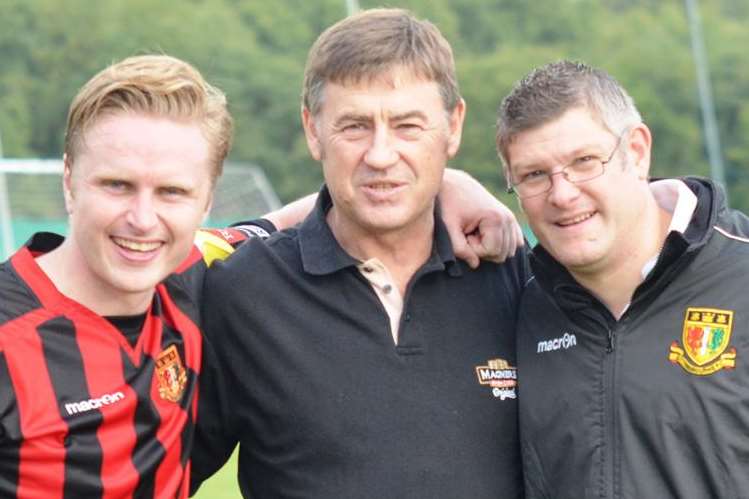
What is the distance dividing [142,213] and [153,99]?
1.00 feet

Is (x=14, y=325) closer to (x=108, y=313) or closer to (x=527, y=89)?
(x=108, y=313)

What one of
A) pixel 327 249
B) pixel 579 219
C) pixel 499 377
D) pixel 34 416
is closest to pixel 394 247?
pixel 327 249

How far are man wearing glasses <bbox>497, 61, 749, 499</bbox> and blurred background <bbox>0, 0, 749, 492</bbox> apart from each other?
72.0ft

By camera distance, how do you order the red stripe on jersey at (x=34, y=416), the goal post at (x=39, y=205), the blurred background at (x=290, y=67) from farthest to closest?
the blurred background at (x=290, y=67) < the goal post at (x=39, y=205) < the red stripe on jersey at (x=34, y=416)

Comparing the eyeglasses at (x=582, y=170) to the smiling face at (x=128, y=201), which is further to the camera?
the eyeglasses at (x=582, y=170)

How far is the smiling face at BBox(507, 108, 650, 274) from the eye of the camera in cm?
358

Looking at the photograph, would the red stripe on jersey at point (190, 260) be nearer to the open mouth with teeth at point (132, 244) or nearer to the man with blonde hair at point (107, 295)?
the man with blonde hair at point (107, 295)

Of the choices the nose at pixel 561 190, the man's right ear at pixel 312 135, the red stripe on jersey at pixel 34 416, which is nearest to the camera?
the red stripe on jersey at pixel 34 416

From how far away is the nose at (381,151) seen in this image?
12.1 ft

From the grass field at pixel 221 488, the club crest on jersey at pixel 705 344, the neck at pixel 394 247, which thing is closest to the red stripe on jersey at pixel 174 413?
the neck at pixel 394 247

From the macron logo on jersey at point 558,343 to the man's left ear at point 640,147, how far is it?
468 millimetres

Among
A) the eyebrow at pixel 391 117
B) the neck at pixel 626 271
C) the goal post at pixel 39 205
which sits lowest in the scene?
the goal post at pixel 39 205

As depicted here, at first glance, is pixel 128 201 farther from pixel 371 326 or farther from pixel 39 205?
pixel 39 205

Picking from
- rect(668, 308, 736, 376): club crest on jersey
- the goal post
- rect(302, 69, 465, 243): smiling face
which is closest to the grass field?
rect(302, 69, 465, 243): smiling face
